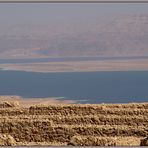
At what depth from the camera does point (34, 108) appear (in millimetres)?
23625

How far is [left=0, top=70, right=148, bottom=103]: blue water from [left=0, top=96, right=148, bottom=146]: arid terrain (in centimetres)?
4024

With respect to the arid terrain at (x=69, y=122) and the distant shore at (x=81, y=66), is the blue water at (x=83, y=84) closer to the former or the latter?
the distant shore at (x=81, y=66)

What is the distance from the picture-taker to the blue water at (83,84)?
230ft

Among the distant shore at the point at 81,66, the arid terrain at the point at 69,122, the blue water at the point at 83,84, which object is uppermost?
the distant shore at the point at 81,66

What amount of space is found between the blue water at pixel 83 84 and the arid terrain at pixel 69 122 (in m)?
40.2

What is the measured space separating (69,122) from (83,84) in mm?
70986

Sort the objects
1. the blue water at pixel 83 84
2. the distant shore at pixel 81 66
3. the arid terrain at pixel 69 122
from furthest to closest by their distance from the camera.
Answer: the distant shore at pixel 81 66 < the blue water at pixel 83 84 < the arid terrain at pixel 69 122

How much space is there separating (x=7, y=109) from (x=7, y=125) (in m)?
1.64

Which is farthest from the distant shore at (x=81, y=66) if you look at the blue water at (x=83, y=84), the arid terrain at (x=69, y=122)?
the arid terrain at (x=69, y=122)

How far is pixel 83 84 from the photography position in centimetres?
9338

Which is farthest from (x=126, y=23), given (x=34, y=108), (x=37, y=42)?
(x=34, y=108)

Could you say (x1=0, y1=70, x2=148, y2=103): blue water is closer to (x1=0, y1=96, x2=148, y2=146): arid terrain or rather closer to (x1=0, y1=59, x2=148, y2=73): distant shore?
(x1=0, y1=59, x2=148, y2=73): distant shore

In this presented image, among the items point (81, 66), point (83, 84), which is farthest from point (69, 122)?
point (81, 66)

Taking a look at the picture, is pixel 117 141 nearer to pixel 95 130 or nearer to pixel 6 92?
pixel 95 130
